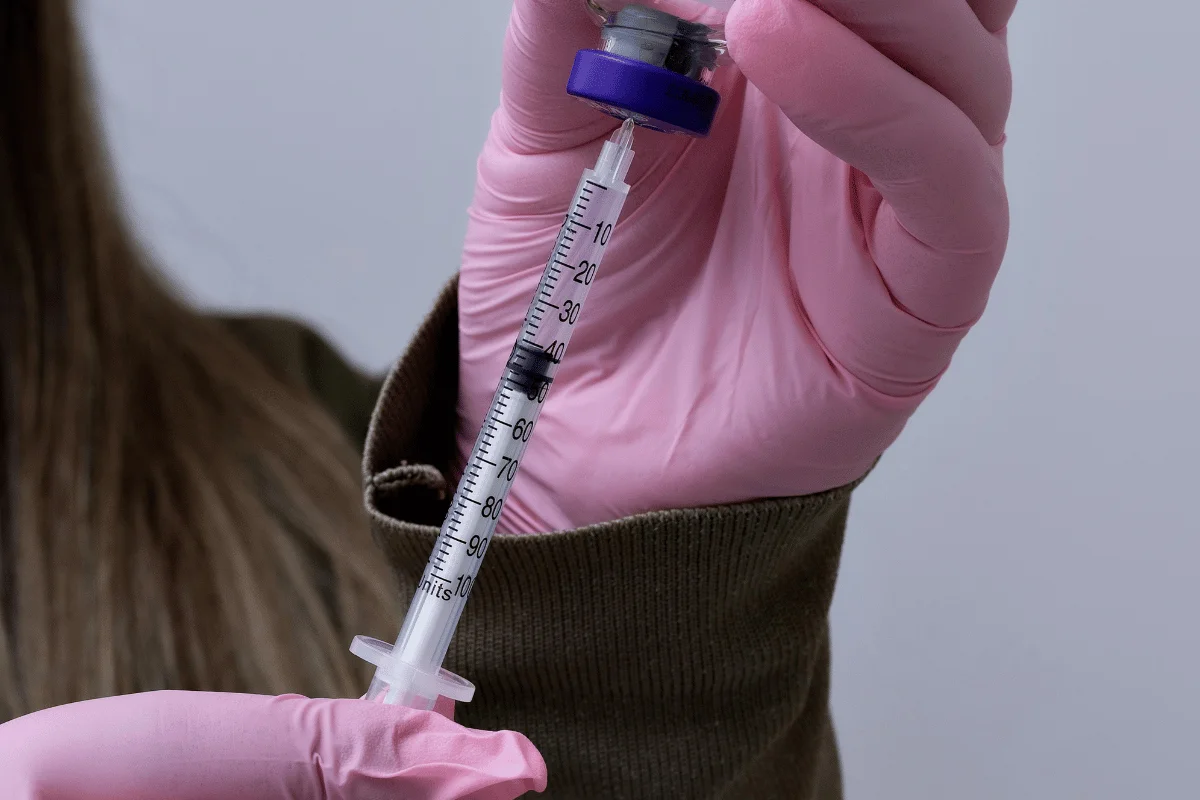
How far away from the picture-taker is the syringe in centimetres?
58

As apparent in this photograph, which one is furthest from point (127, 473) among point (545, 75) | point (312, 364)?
point (545, 75)

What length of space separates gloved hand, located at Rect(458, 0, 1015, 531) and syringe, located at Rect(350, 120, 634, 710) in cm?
7

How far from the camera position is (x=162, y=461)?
1041 mm

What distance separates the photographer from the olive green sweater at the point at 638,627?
24.9 inches

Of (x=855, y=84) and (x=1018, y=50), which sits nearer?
(x=855, y=84)

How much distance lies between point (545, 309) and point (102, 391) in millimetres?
677

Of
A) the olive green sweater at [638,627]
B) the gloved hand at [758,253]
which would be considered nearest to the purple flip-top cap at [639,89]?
the gloved hand at [758,253]

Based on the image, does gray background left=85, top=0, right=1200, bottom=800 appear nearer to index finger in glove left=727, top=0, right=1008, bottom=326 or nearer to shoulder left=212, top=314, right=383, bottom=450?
shoulder left=212, top=314, right=383, bottom=450

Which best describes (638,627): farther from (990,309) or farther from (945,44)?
(990,309)

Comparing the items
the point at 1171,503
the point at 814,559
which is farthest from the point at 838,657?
the point at 814,559

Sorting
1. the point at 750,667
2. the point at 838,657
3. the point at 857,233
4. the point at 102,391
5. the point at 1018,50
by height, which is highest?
the point at 1018,50

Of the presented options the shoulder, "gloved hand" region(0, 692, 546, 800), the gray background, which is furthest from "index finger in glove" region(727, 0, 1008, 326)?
the shoulder

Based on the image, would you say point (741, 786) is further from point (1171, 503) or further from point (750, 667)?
point (1171, 503)

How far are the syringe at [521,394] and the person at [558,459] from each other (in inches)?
1.4
